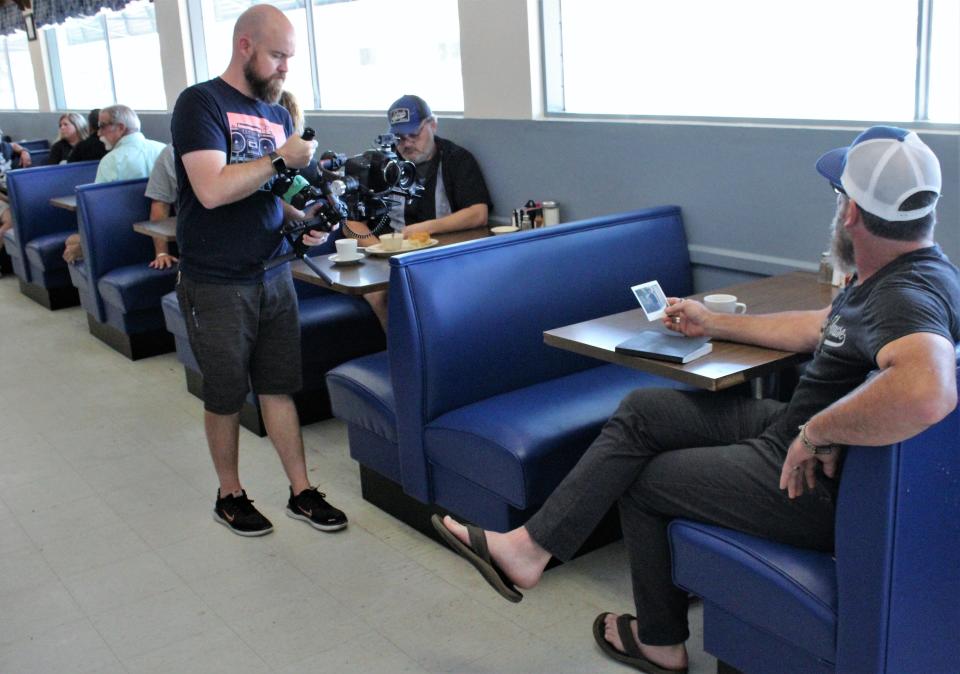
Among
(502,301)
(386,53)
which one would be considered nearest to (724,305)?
(502,301)

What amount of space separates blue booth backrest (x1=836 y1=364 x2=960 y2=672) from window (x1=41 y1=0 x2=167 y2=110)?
21.0 ft

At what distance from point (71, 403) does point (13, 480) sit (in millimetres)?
846

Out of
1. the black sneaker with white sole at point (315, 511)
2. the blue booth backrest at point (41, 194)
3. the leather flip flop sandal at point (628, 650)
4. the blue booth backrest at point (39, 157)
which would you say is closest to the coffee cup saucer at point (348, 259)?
the black sneaker with white sole at point (315, 511)

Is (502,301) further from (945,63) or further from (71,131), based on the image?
(71,131)

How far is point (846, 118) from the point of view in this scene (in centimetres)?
283

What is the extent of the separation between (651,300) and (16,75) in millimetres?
9732

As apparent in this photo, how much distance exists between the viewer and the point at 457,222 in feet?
12.4

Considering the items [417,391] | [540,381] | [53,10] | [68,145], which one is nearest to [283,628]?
[417,391]

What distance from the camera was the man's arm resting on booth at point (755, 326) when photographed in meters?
2.18

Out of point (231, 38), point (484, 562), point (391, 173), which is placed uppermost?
point (231, 38)

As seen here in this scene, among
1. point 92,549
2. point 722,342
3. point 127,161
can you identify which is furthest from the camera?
A: point 127,161

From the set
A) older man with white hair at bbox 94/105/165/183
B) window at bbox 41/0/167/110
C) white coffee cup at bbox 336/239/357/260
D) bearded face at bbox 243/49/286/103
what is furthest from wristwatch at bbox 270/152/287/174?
window at bbox 41/0/167/110

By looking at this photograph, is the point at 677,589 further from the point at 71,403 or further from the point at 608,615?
the point at 71,403

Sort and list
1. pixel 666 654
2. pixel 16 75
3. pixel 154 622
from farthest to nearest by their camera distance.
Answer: pixel 16 75 → pixel 154 622 → pixel 666 654
